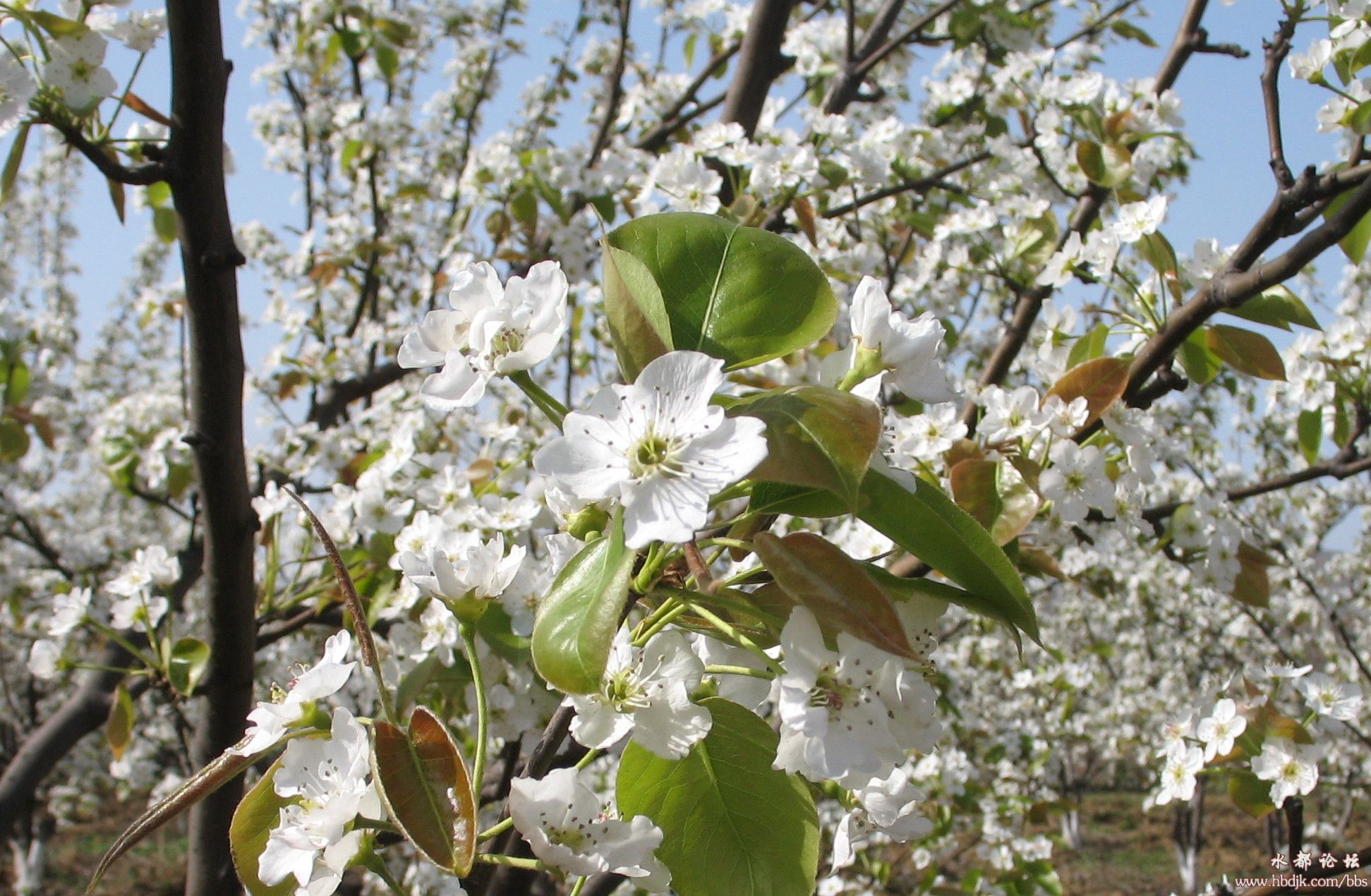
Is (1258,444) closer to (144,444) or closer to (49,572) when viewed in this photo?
(144,444)

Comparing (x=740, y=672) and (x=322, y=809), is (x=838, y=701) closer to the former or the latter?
(x=740, y=672)

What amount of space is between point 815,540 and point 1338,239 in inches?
43.4

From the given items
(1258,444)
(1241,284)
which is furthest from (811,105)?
(1258,444)

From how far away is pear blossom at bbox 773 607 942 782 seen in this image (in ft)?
2.34

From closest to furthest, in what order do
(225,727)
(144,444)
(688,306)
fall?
(688,306) < (225,727) < (144,444)

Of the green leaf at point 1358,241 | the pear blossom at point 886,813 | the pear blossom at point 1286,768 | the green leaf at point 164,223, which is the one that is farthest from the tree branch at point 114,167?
the pear blossom at point 1286,768

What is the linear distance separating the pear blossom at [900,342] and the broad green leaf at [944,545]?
0.19 m

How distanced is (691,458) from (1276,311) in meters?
1.19

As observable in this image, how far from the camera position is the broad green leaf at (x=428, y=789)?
2.30 feet

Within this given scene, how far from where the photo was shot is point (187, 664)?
174cm

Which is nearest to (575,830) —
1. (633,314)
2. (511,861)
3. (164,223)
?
(511,861)

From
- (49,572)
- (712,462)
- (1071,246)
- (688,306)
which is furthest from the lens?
(49,572)

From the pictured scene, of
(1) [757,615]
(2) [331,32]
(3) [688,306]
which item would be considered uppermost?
(2) [331,32]

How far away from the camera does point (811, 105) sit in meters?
3.54
